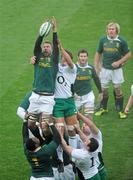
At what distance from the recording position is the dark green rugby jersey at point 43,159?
1108cm

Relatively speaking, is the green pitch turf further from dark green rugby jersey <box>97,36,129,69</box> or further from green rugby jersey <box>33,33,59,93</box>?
green rugby jersey <box>33,33,59,93</box>

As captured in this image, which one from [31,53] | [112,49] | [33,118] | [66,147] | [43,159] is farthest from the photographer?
[31,53]

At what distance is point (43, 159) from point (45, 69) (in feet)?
6.95

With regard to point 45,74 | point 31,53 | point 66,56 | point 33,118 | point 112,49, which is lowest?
point 33,118

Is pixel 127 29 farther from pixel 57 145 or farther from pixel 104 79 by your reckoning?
pixel 57 145

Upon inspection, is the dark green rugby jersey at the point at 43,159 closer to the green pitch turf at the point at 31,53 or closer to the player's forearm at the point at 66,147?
the player's forearm at the point at 66,147

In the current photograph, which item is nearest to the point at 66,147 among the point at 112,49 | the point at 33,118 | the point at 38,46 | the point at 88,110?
the point at 33,118

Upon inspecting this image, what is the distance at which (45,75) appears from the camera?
1257 cm

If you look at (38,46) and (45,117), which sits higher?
(38,46)

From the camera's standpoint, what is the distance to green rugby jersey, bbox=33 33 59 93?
12.6 m

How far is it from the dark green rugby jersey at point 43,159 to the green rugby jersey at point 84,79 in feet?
12.5

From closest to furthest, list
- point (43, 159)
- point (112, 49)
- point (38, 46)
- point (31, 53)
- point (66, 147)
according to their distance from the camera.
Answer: point (43, 159), point (66, 147), point (38, 46), point (112, 49), point (31, 53)

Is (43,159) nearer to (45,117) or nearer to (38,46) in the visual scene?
(45,117)

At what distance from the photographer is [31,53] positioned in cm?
2011
